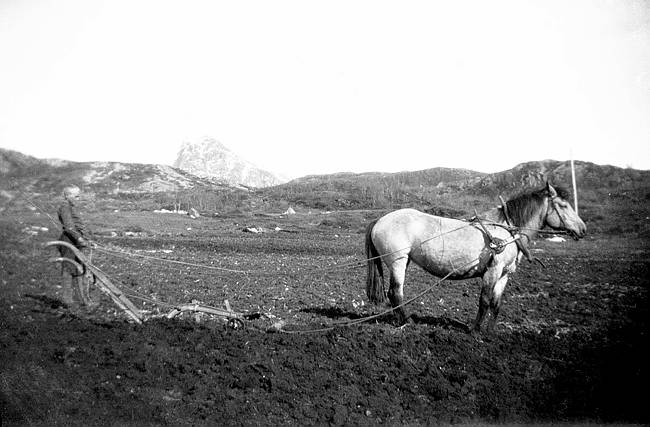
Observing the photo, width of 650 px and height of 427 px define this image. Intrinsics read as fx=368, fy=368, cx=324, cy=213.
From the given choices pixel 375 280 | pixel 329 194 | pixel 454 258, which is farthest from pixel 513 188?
pixel 329 194

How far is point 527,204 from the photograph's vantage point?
688 cm

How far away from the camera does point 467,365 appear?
561 centimetres

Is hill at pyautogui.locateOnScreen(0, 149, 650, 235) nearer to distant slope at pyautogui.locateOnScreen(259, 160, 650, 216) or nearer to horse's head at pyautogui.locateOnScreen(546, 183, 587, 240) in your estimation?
distant slope at pyautogui.locateOnScreen(259, 160, 650, 216)

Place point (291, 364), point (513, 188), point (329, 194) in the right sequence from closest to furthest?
point (291, 364) < point (513, 188) < point (329, 194)

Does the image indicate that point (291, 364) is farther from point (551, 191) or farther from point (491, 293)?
point (551, 191)

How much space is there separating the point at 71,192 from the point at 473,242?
22.3ft

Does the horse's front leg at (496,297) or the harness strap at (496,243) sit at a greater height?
the harness strap at (496,243)

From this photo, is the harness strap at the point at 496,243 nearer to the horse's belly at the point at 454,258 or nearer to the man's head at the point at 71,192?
the horse's belly at the point at 454,258

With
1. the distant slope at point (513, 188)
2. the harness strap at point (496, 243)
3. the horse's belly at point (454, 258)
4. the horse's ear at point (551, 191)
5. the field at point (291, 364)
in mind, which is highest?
the distant slope at point (513, 188)

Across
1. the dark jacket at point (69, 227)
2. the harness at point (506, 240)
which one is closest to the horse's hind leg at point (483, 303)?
the harness at point (506, 240)

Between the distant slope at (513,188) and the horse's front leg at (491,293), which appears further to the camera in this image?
the distant slope at (513,188)

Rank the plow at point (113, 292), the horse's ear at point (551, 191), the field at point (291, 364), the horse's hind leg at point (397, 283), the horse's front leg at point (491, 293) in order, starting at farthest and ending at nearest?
the horse's ear at point (551, 191)
the horse's hind leg at point (397, 283)
the horse's front leg at point (491, 293)
the plow at point (113, 292)
the field at point (291, 364)

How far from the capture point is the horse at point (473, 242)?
21.5 feet

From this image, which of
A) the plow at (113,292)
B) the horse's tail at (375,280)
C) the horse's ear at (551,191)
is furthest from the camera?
the horse's tail at (375,280)
